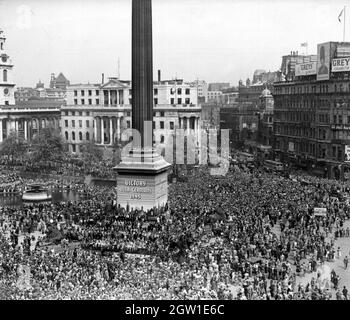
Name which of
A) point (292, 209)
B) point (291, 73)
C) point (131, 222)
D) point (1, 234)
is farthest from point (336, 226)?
point (291, 73)

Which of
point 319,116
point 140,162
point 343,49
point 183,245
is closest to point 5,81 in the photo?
point 319,116

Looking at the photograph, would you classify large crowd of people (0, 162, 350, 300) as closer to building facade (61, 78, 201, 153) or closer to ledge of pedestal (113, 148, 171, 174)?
ledge of pedestal (113, 148, 171, 174)

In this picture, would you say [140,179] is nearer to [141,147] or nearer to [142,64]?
[141,147]

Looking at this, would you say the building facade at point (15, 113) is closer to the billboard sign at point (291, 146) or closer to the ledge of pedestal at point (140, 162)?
the billboard sign at point (291, 146)

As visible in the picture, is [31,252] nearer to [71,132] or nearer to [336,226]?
[336,226]

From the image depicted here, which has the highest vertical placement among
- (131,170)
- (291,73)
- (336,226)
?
(291,73)

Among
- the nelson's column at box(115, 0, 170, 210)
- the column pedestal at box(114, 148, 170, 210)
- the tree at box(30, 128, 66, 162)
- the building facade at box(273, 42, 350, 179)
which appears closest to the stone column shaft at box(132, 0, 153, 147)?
the nelson's column at box(115, 0, 170, 210)
